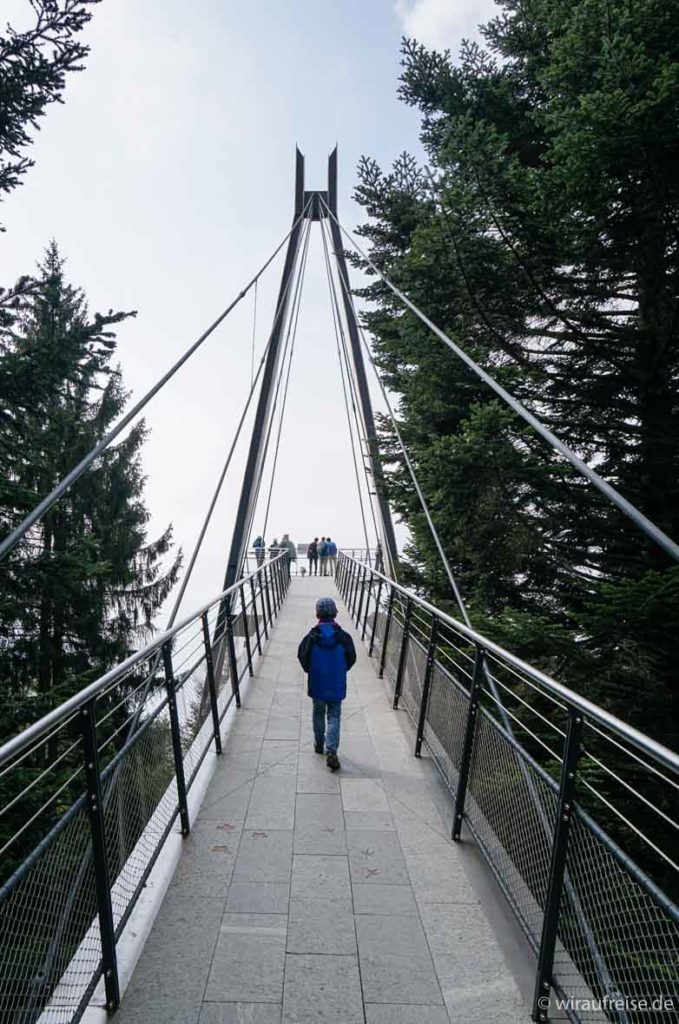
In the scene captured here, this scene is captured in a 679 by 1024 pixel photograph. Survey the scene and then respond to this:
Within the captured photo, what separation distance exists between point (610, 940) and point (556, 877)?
0.96 feet

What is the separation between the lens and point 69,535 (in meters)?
15.5

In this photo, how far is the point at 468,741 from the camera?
389cm

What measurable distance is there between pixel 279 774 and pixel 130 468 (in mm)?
16469

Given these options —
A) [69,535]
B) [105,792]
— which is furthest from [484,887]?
[69,535]

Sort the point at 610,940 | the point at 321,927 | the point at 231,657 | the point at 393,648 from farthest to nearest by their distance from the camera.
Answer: the point at 393,648, the point at 231,657, the point at 321,927, the point at 610,940

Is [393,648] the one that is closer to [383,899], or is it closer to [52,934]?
[383,899]

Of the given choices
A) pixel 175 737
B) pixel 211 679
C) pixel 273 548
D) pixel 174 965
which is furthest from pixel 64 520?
pixel 174 965

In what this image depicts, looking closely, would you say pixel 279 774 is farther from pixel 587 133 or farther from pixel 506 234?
pixel 506 234

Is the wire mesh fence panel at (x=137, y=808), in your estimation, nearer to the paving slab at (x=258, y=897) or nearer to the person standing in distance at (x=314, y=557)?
the paving slab at (x=258, y=897)

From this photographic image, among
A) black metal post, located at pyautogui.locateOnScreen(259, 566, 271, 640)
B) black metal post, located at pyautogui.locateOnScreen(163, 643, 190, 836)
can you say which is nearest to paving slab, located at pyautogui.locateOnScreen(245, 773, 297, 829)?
black metal post, located at pyautogui.locateOnScreen(163, 643, 190, 836)

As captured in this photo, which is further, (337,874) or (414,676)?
(414,676)

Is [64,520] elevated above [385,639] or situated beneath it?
elevated above

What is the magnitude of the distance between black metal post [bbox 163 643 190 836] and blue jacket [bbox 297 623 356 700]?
1.60 meters

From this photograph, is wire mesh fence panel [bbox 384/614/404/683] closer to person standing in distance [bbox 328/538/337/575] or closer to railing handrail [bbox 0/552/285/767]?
railing handrail [bbox 0/552/285/767]
